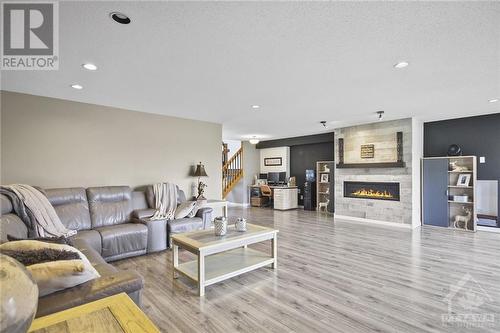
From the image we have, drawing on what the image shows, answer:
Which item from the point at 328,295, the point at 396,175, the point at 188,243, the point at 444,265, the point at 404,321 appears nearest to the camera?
the point at 404,321

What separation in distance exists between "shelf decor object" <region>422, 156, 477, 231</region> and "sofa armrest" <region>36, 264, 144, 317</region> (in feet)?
21.2

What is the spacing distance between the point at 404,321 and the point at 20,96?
551 cm

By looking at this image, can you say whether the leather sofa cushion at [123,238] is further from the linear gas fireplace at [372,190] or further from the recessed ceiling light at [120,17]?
the linear gas fireplace at [372,190]

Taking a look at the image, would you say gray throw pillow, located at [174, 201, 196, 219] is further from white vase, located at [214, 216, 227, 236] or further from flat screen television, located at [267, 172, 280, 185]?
flat screen television, located at [267, 172, 280, 185]

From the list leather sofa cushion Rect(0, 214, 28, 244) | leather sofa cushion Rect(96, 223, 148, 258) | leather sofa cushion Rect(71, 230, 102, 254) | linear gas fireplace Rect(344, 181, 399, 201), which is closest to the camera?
leather sofa cushion Rect(0, 214, 28, 244)

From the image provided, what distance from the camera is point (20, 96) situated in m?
3.65

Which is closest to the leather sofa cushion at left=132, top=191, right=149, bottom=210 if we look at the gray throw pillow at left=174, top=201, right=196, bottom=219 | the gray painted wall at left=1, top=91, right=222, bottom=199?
the gray painted wall at left=1, top=91, right=222, bottom=199

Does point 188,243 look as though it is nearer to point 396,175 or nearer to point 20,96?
point 20,96

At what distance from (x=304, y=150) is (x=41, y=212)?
739 centimetres

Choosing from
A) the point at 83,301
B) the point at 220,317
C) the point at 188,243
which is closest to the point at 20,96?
the point at 188,243

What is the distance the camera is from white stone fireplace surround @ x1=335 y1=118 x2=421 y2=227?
18.2 ft

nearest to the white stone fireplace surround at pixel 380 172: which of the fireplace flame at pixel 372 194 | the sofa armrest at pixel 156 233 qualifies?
the fireplace flame at pixel 372 194

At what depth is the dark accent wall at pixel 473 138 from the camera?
205 inches

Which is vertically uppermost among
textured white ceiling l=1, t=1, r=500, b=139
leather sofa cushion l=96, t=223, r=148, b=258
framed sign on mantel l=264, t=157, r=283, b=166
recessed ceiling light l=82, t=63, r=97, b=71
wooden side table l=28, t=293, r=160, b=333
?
recessed ceiling light l=82, t=63, r=97, b=71
